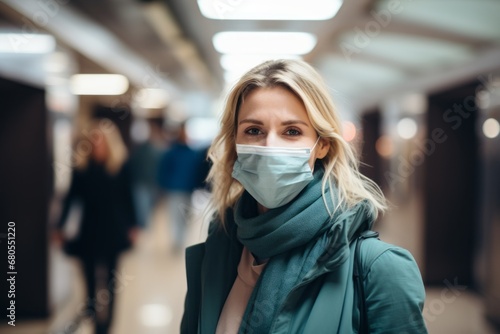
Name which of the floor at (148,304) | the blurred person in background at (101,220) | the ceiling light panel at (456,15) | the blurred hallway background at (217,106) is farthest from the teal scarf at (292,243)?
the ceiling light panel at (456,15)

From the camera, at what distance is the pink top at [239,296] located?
1.31 meters

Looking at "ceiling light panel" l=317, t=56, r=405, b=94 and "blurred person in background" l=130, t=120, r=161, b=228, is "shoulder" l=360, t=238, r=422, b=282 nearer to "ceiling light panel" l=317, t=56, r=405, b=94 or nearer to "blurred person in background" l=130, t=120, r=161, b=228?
"ceiling light panel" l=317, t=56, r=405, b=94

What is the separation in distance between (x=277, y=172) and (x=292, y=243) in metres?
0.21

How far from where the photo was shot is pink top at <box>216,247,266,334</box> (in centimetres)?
131

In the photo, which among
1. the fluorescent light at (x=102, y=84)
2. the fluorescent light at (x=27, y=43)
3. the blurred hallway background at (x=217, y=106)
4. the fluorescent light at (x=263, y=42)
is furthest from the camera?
the fluorescent light at (x=102, y=84)

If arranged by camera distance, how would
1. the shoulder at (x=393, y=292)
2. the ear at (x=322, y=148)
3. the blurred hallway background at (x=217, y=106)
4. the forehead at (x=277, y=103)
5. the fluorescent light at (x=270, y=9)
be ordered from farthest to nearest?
1. the fluorescent light at (x=270, y=9)
2. the blurred hallway background at (x=217, y=106)
3. the ear at (x=322, y=148)
4. the forehead at (x=277, y=103)
5. the shoulder at (x=393, y=292)

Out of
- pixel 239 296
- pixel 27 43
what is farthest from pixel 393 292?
pixel 27 43

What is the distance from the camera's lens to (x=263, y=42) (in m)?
6.34

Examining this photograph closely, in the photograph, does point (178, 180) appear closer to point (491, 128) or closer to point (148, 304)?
point (148, 304)

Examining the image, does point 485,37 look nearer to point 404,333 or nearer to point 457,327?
point 457,327

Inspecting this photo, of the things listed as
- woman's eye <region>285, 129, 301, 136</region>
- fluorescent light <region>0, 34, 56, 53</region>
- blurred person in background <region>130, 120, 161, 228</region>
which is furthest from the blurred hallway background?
woman's eye <region>285, 129, 301, 136</region>

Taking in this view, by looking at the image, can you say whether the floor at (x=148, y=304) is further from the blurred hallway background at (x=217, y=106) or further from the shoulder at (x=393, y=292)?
the shoulder at (x=393, y=292)

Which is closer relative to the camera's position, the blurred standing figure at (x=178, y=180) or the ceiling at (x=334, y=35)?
the ceiling at (x=334, y=35)

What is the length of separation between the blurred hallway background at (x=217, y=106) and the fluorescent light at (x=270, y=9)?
0.07 ft
